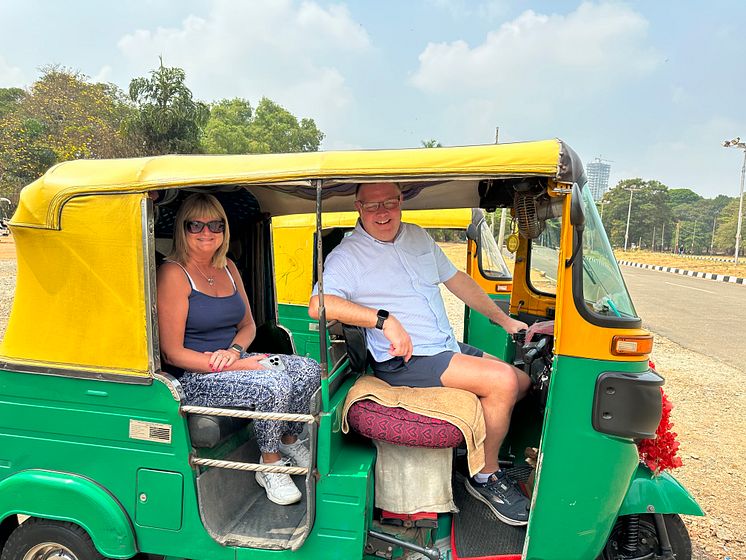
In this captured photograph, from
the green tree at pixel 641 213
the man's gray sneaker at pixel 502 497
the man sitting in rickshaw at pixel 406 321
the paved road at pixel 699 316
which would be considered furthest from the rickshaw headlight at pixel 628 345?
the green tree at pixel 641 213

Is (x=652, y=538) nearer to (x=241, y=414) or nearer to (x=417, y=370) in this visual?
(x=417, y=370)

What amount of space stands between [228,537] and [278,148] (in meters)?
43.7

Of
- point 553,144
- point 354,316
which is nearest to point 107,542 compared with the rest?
point 354,316

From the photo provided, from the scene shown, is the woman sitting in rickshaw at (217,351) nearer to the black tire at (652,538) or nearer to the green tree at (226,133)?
the black tire at (652,538)

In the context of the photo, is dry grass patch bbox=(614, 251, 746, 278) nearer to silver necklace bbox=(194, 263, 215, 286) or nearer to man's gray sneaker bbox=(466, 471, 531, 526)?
man's gray sneaker bbox=(466, 471, 531, 526)

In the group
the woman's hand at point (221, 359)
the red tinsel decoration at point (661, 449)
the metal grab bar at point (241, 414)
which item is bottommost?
the red tinsel decoration at point (661, 449)

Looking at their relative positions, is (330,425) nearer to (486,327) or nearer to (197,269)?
(197,269)

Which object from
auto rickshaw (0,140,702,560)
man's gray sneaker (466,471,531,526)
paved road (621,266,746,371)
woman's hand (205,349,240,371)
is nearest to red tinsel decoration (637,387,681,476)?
auto rickshaw (0,140,702,560)

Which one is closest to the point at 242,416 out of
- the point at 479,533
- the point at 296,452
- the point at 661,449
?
the point at 296,452

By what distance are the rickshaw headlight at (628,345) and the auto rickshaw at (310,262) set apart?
402 cm

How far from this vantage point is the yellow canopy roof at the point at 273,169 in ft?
7.08

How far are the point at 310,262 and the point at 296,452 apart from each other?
3753mm

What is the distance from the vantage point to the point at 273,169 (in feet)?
7.49

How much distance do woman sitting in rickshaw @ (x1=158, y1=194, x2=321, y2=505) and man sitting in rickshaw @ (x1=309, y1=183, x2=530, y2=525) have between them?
17.4 inches
